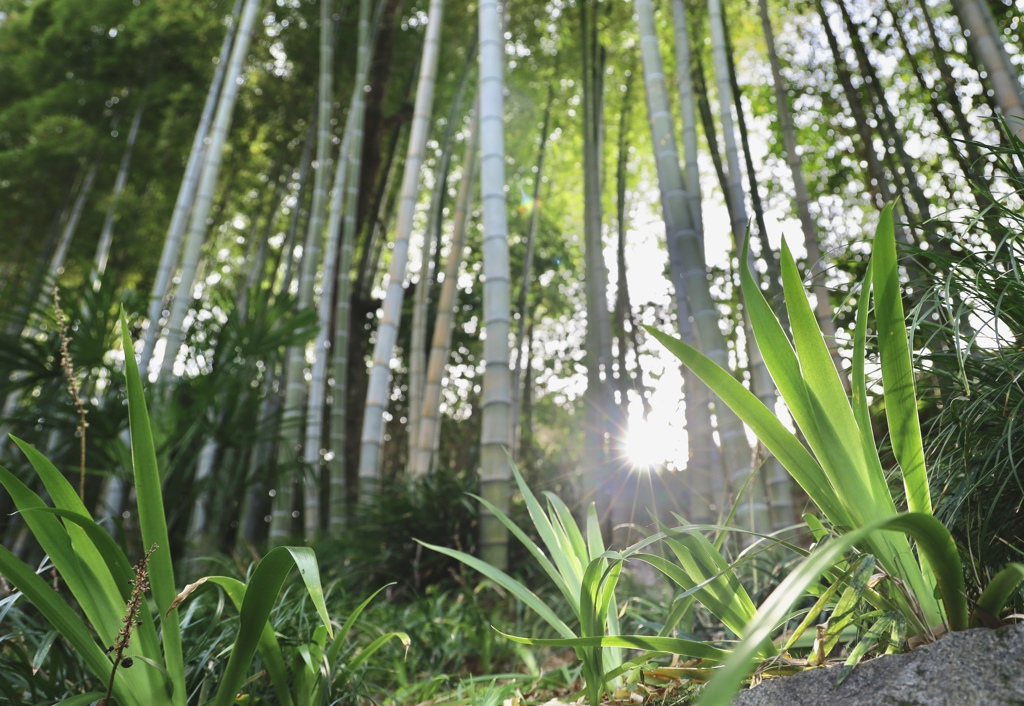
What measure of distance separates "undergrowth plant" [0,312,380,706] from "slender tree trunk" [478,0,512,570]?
4.63 feet

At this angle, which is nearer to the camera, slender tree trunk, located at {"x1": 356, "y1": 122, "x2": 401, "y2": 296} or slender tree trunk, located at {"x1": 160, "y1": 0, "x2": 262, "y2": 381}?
slender tree trunk, located at {"x1": 160, "y1": 0, "x2": 262, "y2": 381}

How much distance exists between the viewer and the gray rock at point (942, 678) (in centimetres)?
64

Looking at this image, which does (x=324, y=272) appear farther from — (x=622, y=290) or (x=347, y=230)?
(x=622, y=290)

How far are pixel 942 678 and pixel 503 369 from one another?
183 centimetres

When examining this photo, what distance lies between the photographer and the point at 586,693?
104cm

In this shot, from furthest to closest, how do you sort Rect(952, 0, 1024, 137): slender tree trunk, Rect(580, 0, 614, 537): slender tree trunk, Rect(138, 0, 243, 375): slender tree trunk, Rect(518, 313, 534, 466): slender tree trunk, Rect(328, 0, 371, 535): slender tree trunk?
Rect(518, 313, 534, 466): slender tree trunk
Rect(328, 0, 371, 535): slender tree trunk
Rect(580, 0, 614, 537): slender tree trunk
Rect(138, 0, 243, 375): slender tree trunk
Rect(952, 0, 1024, 137): slender tree trunk

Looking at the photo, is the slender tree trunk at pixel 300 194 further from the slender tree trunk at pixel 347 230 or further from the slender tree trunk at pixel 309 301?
the slender tree trunk at pixel 309 301

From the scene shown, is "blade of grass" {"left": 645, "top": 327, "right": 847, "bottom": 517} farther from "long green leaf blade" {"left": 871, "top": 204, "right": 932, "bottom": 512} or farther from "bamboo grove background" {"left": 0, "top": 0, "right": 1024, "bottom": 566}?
"bamboo grove background" {"left": 0, "top": 0, "right": 1024, "bottom": 566}

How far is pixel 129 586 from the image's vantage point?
0.91 meters

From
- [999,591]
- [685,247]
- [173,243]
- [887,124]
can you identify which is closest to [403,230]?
[173,243]

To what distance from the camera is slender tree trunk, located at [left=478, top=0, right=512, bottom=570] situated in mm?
2400

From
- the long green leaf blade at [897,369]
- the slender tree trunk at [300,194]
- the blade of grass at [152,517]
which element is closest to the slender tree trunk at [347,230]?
the slender tree trunk at [300,194]

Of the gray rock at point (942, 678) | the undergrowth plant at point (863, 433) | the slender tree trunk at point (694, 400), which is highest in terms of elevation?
the slender tree trunk at point (694, 400)

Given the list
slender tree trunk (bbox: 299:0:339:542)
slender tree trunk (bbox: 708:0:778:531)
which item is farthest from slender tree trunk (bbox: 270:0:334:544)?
slender tree trunk (bbox: 708:0:778:531)
